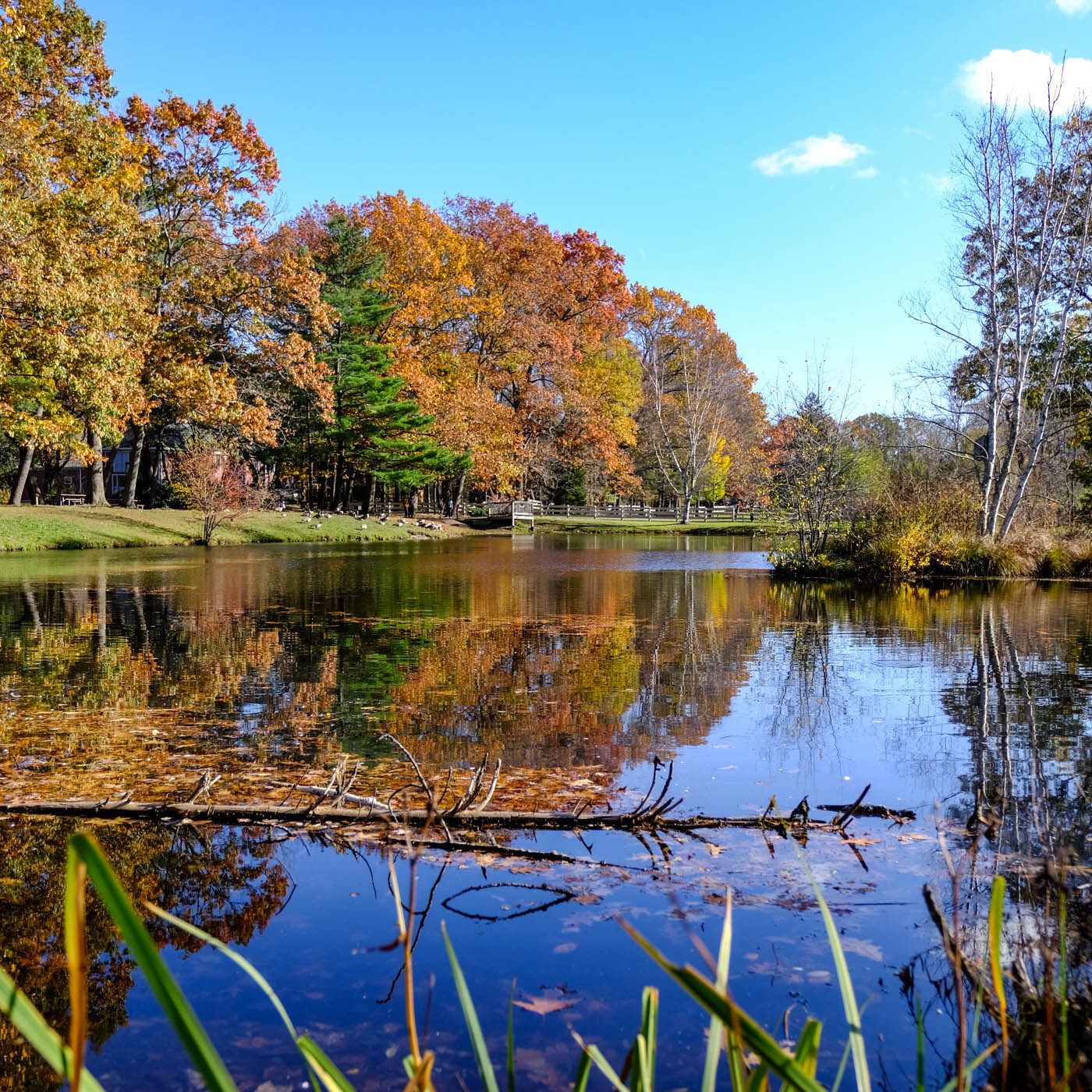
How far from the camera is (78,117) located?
82.3 feet

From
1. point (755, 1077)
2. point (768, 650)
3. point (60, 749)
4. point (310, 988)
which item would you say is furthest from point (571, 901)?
point (768, 650)

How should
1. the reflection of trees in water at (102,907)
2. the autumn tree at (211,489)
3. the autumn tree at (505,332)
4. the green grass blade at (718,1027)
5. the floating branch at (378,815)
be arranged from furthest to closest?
the autumn tree at (505,332)
the autumn tree at (211,489)
the floating branch at (378,815)
the reflection of trees in water at (102,907)
the green grass blade at (718,1027)

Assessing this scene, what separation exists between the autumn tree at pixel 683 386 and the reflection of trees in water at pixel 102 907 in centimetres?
5477

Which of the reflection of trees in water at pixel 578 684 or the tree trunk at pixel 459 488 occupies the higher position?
the tree trunk at pixel 459 488

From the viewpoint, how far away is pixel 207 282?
30.7 m

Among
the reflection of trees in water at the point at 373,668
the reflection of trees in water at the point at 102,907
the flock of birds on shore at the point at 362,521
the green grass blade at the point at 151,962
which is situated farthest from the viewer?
the flock of birds on shore at the point at 362,521

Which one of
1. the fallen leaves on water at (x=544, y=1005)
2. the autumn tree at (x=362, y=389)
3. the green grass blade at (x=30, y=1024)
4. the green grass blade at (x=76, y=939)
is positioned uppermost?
the autumn tree at (x=362, y=389)

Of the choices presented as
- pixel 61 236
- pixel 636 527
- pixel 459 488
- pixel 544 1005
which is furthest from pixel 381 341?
pixel 544 1005

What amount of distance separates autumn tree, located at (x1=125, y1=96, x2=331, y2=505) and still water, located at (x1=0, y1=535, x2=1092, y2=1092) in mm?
18212

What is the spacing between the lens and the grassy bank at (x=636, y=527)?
5084 centimetres

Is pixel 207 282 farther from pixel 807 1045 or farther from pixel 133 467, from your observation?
pixel 807 1045

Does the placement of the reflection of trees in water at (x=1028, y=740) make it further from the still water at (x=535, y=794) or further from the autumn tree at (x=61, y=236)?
the autumn tree at (x=61, y=236)

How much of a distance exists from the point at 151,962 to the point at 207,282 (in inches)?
1296

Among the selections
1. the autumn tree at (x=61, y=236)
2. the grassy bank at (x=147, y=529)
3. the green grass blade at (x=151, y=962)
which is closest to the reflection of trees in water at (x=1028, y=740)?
the green grass blade at (x=151, y=962)
